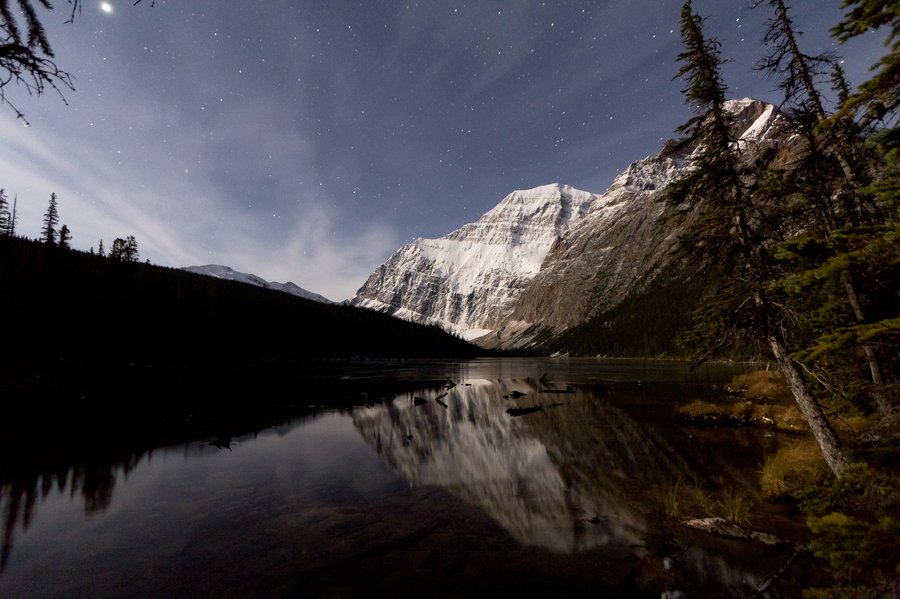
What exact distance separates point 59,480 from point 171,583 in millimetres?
10897

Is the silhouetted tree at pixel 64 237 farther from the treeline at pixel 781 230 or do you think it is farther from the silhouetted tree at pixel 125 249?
the treeline at pixel 781 230

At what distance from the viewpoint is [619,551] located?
9500mm

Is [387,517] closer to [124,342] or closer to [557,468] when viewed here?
[557,468]

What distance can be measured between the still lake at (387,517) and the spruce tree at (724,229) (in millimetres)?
5008

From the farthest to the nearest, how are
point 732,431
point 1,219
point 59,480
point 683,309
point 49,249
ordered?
point 683,309 → point 1,219 → point 49,249 → point 732,431 → point 59,480

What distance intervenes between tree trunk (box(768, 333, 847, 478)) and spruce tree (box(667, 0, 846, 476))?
0.09 feet

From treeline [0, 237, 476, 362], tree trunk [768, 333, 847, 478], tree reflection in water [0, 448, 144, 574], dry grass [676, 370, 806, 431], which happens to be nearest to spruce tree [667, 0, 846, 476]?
tree trunk [768, 333, 847, 478]

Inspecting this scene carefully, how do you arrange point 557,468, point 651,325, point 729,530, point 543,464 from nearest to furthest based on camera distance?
point 729,530, point 557,468, point 543,464, point 651,325

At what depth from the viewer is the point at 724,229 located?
42.3 feet

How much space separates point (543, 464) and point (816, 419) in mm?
10088

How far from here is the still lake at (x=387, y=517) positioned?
8391 millimetres

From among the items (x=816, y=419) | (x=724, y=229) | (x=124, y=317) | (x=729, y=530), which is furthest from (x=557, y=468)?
(x=124, y=317)

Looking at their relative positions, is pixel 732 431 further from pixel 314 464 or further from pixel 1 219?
pixel 1 219

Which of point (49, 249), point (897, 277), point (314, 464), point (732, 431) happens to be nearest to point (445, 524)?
point (314, 464)
